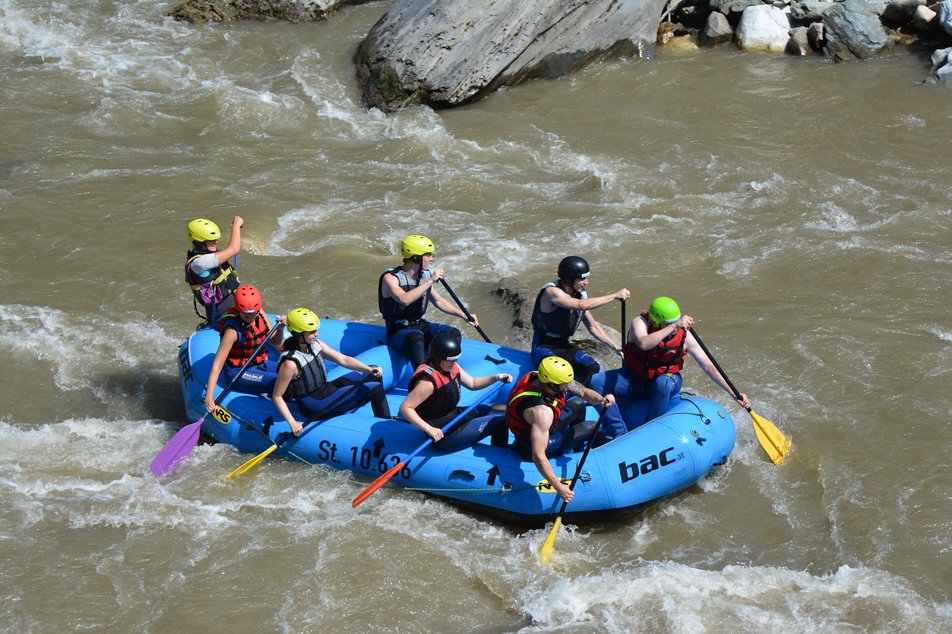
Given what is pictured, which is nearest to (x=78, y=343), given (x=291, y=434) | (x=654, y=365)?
(x=291, y=434)

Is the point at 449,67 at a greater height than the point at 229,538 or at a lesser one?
greater

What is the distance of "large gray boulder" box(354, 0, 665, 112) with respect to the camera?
13.6 m

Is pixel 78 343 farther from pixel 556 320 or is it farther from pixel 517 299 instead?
pixel 556 320

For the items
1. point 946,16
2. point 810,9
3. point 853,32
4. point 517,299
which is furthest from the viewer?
point 810,9

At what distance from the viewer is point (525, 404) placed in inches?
259

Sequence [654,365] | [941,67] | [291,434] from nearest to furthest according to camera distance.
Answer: [654,365] < [291,434] < [941,67]

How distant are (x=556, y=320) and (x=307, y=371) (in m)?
1.84

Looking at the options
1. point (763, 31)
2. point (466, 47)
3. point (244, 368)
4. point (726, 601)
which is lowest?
point (726, 601)

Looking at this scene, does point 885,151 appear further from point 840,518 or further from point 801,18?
point 840,518

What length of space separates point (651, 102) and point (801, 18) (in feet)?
11.0

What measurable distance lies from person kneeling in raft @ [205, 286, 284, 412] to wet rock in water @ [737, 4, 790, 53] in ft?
33.4

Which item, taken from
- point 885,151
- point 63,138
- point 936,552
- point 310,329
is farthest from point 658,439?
point 63,138

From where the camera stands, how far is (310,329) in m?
7.11

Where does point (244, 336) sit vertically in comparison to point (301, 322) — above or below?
below
